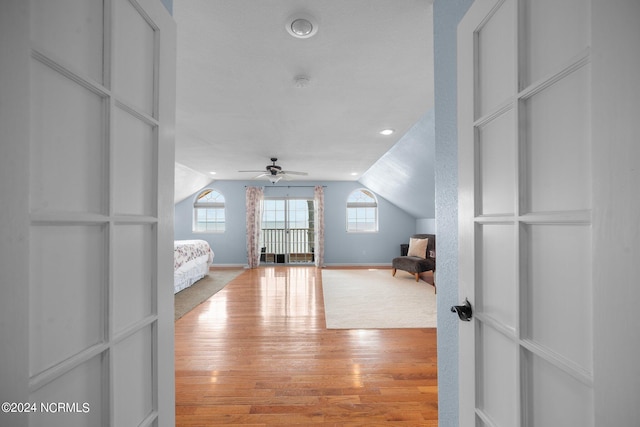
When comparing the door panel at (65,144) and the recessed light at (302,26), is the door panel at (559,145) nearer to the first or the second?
the door panel at (65,144)

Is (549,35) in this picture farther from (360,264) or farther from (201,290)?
(360,264)

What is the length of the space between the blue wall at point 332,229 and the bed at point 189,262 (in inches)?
48.8

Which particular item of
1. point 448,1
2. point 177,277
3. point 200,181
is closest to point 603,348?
point 448,1

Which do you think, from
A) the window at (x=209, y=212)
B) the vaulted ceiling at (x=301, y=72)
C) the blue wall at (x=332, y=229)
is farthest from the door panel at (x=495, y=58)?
the window at (x=209, y=212)

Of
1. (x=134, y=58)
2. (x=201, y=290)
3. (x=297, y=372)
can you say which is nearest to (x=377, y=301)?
(x=297, y=372)

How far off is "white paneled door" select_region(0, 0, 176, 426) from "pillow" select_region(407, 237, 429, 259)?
18.1 ft

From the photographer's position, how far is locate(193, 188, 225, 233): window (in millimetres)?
7488

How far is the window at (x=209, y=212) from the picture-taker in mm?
7488

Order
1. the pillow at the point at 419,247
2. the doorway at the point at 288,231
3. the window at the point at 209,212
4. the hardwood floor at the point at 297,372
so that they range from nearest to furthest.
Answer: the hardwood floor at the point at 297,372 → the pillow at the point at 419,247 → the window at the point at 209,212 → the doorway at the point at 288,231

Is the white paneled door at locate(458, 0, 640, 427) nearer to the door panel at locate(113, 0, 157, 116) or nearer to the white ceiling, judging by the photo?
the white ceiling

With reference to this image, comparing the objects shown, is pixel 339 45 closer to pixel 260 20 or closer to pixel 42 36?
pixel 260 20

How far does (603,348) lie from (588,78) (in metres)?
0.49

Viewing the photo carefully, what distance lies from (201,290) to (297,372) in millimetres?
3244

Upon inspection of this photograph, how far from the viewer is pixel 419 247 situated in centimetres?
587
